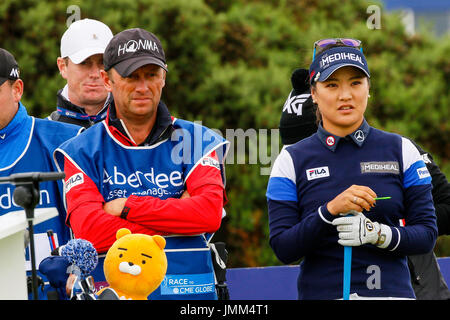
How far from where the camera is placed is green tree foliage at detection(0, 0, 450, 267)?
7.16 m

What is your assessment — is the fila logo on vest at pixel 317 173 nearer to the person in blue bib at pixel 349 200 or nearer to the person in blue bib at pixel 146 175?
the person in blue bib at pixel 349 200

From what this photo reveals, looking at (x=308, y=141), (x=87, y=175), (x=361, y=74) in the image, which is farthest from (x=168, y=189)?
(x=361, y=74)

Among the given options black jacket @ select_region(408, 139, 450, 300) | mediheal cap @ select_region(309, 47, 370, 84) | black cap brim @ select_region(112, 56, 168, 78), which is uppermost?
black cap brim @ select_region(112, 56, 168, 78)

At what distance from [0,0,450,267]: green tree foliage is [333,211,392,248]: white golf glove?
3589mm

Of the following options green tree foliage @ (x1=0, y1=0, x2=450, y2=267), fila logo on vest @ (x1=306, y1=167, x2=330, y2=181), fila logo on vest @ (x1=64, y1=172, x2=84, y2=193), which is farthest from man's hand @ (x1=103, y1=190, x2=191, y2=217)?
green tree foliage @ (x1=0, y1=0, x2=450, y2=267)

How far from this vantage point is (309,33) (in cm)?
834

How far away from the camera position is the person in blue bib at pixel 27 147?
390cm

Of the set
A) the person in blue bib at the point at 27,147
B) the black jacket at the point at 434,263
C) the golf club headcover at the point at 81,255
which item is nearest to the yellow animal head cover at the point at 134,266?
the golf club headcover at the point at 81,255

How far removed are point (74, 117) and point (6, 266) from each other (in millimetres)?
2204

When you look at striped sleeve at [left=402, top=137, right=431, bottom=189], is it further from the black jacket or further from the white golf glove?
the black jacket

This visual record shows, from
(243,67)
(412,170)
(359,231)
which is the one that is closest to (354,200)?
(359,231)

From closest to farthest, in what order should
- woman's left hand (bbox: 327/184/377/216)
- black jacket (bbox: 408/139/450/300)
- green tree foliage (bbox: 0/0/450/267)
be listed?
woman's left hand (bbox: 327/184/377/216) → black jacket (bbox: 408/139/450/300) → green tree foliage (bbox: 0/0/450/267)

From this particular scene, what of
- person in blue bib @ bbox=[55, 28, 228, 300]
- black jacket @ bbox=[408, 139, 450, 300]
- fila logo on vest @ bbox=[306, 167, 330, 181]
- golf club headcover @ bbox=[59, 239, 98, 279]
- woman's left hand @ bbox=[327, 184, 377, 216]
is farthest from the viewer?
black jacket @ bbox=[408, 139, 450, 300]
